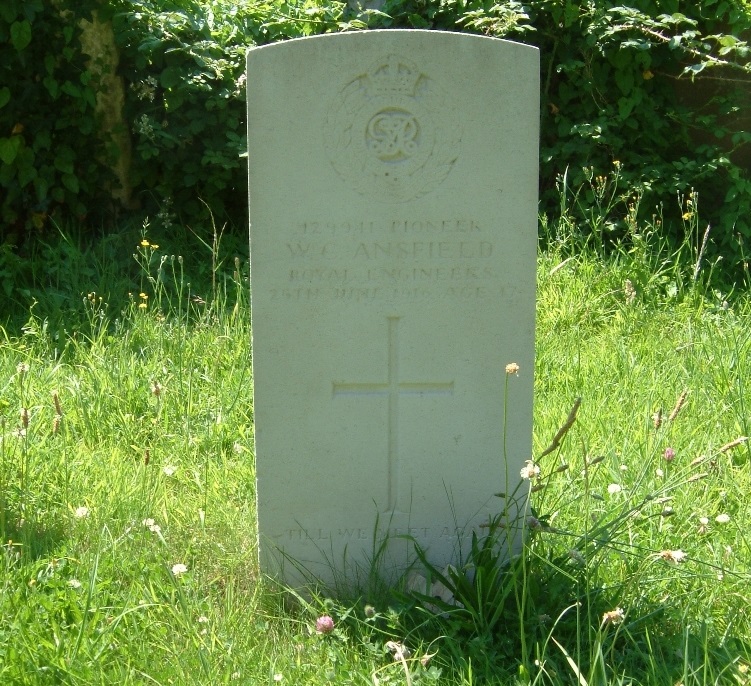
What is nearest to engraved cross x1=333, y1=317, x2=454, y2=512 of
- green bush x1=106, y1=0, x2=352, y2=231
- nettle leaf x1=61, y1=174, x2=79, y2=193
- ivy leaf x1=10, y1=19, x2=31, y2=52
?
green bush x1=106, y1=0, x2=352, y2=231

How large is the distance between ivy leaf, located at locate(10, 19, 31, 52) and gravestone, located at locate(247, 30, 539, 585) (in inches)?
121

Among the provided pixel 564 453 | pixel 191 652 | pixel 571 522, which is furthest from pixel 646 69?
pixel 191 652

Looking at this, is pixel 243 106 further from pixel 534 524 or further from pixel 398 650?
pixel 398 650

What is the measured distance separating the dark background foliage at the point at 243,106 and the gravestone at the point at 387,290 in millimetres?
2736

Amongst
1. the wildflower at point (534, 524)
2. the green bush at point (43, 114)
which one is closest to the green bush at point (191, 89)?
the green bush at point (43, 114)

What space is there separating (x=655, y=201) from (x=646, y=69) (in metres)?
0.79

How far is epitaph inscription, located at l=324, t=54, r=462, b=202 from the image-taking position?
2438 mm

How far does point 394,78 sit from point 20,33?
10.7ft

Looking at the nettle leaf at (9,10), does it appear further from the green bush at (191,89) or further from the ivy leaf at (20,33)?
the green bush at (191,89)

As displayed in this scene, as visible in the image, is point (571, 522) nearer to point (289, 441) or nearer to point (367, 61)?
point (289, 441)

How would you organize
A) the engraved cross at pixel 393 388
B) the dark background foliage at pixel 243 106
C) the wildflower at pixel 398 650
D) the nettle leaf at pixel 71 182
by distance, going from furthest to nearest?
the nettle leaf at pixel 71 182 < the dark background foliage at pixel 243 106 < the engraved cross at pixel 393 388 < the wildflower at pixel 398 650

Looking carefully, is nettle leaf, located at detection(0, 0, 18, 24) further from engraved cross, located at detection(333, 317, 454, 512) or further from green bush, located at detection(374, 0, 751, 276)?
engraved cross, located at detection(333, 317, 454, 512)

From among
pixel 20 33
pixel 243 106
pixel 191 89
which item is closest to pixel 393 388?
pixel 191 89

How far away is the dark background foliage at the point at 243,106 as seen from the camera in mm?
5152
